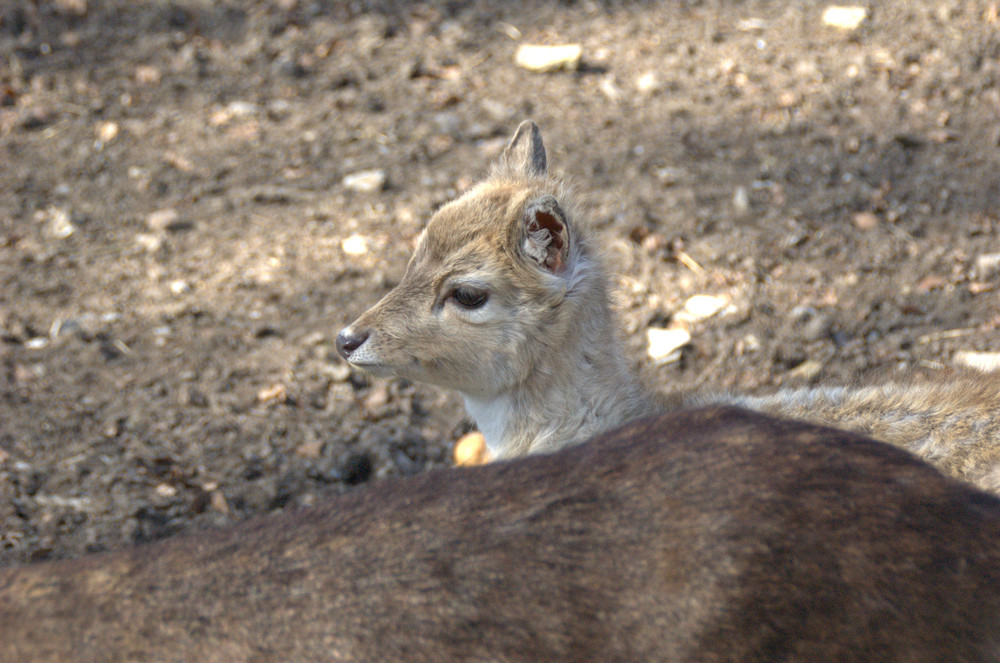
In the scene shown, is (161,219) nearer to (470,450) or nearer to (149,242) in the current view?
(149,242)

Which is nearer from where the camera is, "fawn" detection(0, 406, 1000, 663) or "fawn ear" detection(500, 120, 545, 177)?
"fawn" detection(0, 406, 1000, 663)

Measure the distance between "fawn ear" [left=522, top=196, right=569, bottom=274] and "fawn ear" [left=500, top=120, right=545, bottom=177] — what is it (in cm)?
57

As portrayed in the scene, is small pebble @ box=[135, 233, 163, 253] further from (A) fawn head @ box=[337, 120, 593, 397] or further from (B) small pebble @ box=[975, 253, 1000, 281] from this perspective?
(B) small pebble @ box=[975, 253, 1000, 281]

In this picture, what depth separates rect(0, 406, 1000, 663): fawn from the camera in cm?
119

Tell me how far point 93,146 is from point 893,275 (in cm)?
405

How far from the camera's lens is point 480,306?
3014 mm

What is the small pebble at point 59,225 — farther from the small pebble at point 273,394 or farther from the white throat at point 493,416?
the white throat at point 493,416

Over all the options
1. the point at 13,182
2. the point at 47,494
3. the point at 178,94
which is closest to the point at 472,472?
the point at 47,494

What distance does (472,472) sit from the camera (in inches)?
56.4

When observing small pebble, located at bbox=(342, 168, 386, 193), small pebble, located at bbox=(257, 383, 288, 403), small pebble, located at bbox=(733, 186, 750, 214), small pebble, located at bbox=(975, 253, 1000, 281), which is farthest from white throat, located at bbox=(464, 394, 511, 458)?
small pebble, located at bbox=(975, 253, 1000, 281)

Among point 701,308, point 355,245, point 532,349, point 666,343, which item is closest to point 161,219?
point 355,245

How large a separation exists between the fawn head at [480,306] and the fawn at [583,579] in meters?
1.66

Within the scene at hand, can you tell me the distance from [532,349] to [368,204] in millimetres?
1832

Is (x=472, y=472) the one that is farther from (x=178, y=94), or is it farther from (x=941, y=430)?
(x=178, y=94)
